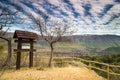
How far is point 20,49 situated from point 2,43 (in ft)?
22.2

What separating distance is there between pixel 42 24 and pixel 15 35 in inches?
251

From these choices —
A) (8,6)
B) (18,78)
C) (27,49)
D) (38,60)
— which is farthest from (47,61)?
(18,78)

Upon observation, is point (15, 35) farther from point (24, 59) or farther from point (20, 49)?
point (24, 59)

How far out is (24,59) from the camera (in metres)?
27.0

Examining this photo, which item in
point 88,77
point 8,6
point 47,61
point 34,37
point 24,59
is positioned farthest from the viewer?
point 47,61

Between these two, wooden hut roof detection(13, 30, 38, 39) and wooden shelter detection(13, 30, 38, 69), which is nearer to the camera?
wooden shelter detection(13, 30, 38, 69)

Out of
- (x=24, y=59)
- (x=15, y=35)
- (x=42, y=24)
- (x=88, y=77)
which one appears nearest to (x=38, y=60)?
(x=24, y=59)

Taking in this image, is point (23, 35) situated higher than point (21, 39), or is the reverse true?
point (23, 35)

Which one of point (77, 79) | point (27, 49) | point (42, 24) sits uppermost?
point (42, 24)

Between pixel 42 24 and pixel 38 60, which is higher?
pixel 42 24

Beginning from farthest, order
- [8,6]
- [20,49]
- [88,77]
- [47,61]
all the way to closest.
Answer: [47,61], [20,49], [8,6], [88,77]

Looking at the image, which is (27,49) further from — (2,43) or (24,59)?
(2,43)

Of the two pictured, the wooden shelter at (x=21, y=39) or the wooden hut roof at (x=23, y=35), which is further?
the wooden hut roof at (x=23, y=35)

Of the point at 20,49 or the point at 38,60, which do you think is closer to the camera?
the point at 20,49
